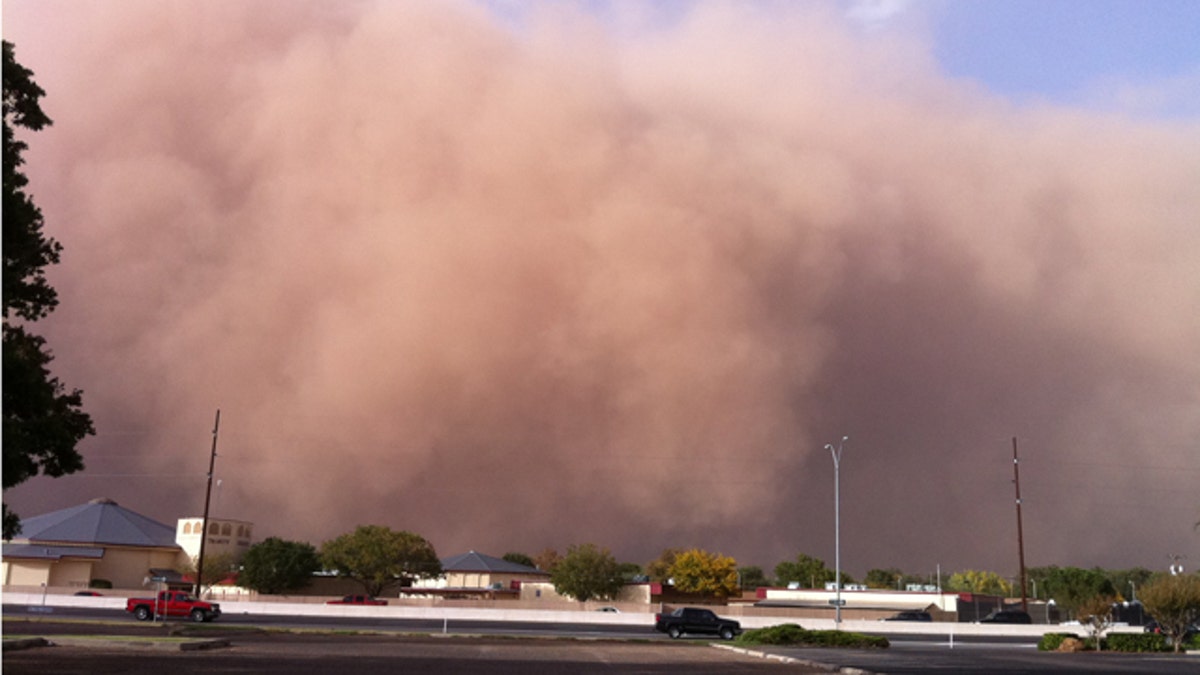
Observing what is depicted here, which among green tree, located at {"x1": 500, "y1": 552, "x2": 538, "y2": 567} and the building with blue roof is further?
green tree, located at {"x1": 500, "y1": 552, "x2": 538, "y2": 567}

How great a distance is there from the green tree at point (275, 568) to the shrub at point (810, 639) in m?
56.4

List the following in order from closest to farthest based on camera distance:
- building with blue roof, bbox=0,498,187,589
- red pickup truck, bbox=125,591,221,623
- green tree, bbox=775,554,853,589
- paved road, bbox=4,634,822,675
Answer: paved road, bbox=4,634,822,675 → red pickup truck, bbox=125,591,221,623 → building with blue roof, bbox=0,498,187,589 → green tree, bbox=775,554,853,589

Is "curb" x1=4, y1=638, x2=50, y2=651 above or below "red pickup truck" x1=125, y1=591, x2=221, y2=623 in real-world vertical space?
above

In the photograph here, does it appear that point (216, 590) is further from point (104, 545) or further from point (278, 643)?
point (278, 643)

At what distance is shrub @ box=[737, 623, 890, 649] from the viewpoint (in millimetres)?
38500

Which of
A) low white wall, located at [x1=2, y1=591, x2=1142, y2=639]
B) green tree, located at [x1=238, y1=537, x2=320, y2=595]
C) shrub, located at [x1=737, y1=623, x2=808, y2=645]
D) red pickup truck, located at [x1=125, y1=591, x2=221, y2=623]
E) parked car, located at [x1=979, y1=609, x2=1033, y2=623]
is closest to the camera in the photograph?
shrub, located at [x1=737, y1=623, x2=808, y2=645]

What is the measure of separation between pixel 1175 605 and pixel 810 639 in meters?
14.9

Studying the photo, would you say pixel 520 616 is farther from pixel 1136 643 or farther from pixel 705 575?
pixel 705 575

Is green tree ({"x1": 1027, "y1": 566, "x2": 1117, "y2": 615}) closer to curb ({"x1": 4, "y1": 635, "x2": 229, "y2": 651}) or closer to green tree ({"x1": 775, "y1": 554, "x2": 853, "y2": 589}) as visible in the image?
green tree ({"x1": 775, "y1": 554, "x2": 853, "y2": 589})

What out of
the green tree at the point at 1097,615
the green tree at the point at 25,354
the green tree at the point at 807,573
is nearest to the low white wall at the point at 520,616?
the green tree at the point at 1097,615

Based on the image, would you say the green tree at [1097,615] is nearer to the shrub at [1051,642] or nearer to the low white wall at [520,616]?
the shrub at [1051,642]

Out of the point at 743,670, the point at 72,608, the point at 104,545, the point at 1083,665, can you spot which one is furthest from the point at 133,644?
the point at 104,545

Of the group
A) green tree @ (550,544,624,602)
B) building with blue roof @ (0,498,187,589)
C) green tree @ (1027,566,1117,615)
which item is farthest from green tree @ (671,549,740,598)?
building with blue roof @ (0,498,187,589)

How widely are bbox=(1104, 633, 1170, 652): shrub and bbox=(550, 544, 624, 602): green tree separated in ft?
182
